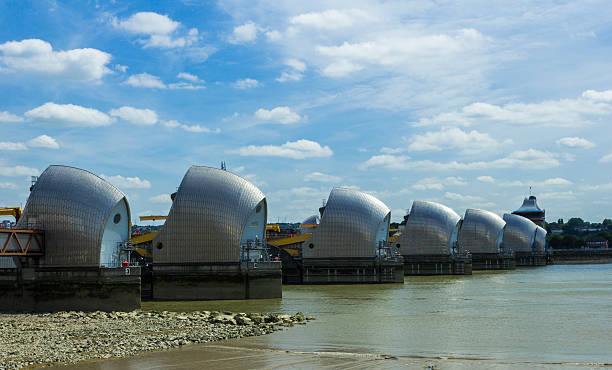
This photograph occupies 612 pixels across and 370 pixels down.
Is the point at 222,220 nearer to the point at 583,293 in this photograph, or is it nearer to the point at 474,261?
the point at 583,293

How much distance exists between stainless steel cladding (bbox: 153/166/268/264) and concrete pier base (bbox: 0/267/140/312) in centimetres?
655

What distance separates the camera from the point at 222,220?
4650 cm

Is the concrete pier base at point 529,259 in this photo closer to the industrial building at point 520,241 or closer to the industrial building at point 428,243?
the industrial building at point 520,241

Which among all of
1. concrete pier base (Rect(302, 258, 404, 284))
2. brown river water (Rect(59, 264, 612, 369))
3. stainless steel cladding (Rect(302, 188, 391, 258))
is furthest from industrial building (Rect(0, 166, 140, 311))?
stainless steel cladding (Rect(302, 188, 391, 258))

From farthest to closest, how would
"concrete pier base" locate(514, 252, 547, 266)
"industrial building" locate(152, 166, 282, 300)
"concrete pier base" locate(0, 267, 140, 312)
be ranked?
"concrete pier base" locate(514, 252, 547, 266) < "industrial building" locate(152, 166, 282, 300) < "concrete pier base" locate(0, 267, 140, 312)

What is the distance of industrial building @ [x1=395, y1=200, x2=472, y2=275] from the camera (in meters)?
79.1

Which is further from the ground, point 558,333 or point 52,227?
point 52,227

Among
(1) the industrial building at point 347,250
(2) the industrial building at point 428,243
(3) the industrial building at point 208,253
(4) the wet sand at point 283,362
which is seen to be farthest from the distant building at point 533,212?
(4) the wet sand at point 283,362

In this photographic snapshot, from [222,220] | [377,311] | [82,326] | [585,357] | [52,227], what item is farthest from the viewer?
[222,220]

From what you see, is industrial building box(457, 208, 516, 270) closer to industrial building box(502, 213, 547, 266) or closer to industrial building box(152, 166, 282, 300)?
industrial building box(502, 213, 547, 266)

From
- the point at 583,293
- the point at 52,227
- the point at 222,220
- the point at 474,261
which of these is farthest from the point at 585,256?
the point at 52,227

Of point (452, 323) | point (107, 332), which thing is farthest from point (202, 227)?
point (452, 323)

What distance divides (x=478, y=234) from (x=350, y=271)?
42.6 metres

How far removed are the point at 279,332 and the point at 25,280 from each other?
19.1 m
